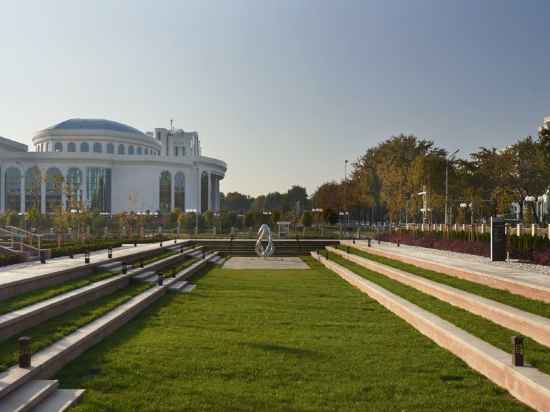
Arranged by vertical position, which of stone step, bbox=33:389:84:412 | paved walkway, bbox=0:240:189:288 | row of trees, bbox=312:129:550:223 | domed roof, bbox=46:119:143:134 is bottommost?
stone step, bbox=33:389:84:412

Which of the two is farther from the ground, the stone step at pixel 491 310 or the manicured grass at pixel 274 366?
the stone step at pixel 491 310

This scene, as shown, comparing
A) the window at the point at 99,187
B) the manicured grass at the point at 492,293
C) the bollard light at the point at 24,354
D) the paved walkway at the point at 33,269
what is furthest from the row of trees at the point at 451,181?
the window at the point at 99,187

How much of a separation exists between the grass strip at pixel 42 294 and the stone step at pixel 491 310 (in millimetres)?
7538

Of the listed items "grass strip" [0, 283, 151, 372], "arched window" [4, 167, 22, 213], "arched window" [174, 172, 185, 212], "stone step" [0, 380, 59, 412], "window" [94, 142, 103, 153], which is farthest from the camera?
"window" [94, 142, 103, 153]

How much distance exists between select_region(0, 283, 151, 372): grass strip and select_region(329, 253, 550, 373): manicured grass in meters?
5.77

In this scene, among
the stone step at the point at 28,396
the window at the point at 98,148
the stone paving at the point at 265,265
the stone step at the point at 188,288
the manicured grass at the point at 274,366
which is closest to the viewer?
the stone step at the point at 28,396

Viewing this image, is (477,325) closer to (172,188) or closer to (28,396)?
(28,396)

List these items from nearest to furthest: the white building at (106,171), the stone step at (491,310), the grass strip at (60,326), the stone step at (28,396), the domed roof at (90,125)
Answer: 1. the stone step at (28,396)
2. the grass strip at (60,326)
3. the stone step at (491,310)
4. the white building at (106,171)
5. the domed roof at (90,125)

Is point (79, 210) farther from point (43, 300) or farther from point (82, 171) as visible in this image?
point (82, 171)

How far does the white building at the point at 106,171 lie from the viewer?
326 ft

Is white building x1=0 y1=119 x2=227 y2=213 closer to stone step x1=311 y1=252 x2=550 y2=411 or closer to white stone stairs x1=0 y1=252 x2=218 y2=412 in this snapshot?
white stone stairs x1=0 y1=252 x2=218 y2=412

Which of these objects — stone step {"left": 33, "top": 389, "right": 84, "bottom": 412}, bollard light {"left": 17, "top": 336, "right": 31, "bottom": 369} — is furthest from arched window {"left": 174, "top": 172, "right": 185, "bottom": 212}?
stone step {"left": 33, "top": 389, "right": 84, "bottom": 412}

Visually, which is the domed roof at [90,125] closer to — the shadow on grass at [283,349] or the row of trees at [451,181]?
the row of trees at [451,181]

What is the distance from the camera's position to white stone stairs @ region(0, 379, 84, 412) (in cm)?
569
